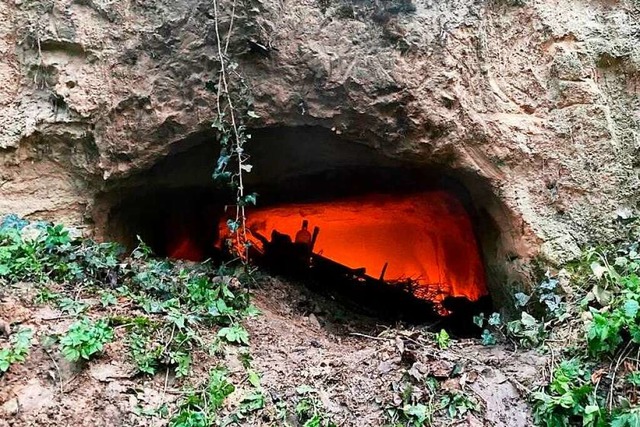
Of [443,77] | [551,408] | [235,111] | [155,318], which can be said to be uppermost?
[443,77]

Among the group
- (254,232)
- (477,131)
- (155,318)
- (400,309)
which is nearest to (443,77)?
(477,131)

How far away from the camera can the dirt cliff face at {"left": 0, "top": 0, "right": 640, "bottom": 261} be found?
3.15 metres

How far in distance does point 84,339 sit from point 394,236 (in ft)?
12.6

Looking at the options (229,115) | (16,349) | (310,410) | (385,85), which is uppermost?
(385,85)

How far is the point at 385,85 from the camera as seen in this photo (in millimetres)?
3141

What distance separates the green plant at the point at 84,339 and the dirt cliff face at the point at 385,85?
1.17 meters

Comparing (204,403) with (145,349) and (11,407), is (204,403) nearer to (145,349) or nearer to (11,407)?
(145,349)

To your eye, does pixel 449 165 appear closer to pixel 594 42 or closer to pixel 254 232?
pixel 594 42

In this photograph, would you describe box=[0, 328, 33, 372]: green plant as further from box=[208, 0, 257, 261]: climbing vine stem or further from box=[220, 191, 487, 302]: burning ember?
box=[220, 191, 487, 302]: burning ember

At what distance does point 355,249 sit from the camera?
20.1 feet

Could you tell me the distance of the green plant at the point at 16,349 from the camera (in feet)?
7.66

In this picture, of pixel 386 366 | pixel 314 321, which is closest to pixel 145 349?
pixel 386 366

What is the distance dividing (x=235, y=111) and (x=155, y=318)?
4.08 ft

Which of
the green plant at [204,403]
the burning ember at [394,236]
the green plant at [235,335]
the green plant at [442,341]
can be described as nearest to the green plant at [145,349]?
the green plant at [204,403]
